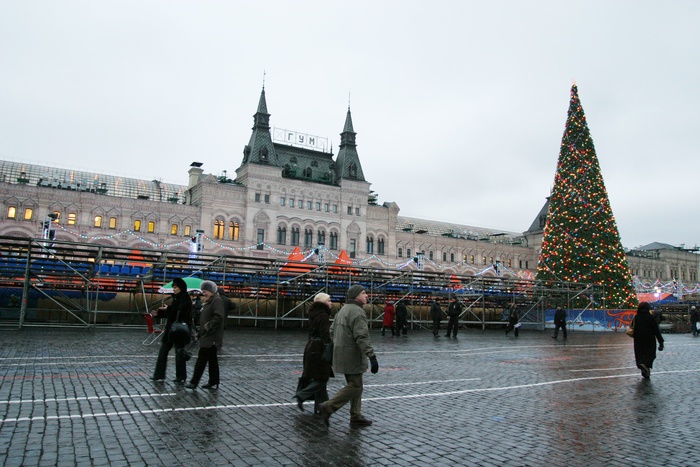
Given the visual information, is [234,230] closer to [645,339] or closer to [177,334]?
[177,334]

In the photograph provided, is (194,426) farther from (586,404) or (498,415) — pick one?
(586,404)

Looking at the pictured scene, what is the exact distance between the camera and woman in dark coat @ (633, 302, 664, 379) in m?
11.6

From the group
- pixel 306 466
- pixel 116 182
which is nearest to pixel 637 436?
pixel 306 466

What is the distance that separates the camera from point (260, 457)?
217 inches

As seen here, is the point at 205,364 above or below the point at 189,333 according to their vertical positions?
below

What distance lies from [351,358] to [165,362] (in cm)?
403

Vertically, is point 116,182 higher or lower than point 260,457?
higher

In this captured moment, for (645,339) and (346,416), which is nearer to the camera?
(346,416)

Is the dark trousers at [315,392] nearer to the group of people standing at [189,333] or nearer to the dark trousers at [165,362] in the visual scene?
the group of people standing at [189,333]

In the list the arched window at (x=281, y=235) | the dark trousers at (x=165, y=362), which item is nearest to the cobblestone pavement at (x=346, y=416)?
the dark trousers at (x=165, y=362)

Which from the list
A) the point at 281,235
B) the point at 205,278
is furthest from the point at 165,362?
the point at 281,235

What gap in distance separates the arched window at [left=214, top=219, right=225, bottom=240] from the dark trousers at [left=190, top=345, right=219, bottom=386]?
54.4 m

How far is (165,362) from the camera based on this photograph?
31.3 feet

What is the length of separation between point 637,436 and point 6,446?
711 centimetres
